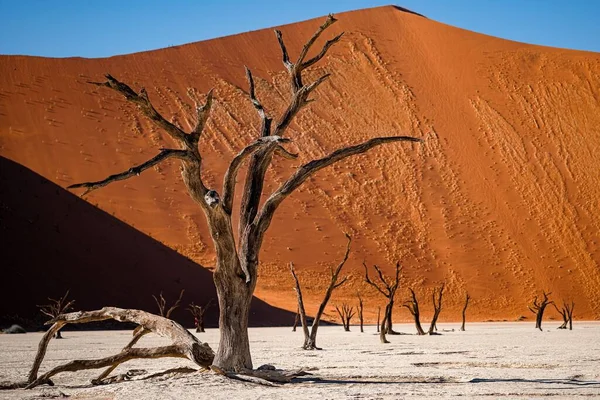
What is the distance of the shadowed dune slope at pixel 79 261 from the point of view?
36188 millimetres

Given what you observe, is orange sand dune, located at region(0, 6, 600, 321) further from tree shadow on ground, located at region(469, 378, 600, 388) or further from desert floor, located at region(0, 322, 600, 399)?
tree shadow on ground, located at region(469, 378, 600, 388)

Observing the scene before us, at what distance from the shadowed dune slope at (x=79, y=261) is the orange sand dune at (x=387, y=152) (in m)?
1.49

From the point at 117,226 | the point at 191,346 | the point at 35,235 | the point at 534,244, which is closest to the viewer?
the point at 191,346

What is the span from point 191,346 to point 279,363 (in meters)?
5.45

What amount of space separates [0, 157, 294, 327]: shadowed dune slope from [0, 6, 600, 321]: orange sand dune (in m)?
1.49

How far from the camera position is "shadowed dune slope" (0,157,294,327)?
3619 centimetres

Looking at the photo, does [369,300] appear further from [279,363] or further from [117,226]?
[279,363]

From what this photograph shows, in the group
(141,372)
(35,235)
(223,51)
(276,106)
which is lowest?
(141,372)

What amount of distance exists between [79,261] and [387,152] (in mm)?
27931

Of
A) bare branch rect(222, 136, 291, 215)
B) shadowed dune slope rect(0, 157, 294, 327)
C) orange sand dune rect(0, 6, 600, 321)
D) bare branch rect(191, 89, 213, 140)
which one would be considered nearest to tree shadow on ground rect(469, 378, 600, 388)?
bare branch rect(222, 136, 291, 215)

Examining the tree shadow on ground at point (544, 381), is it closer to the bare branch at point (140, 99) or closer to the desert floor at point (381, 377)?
the desert floor at point (381, 377)

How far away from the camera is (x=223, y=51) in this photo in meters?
72.0

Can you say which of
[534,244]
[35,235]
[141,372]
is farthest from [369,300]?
[141,372]

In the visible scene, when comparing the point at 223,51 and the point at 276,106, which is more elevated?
the point at 223,51
